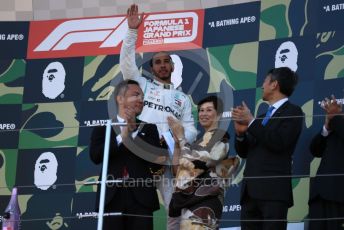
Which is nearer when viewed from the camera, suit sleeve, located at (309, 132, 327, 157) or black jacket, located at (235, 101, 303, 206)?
black jacket, located at (235, 101, 303, 206)

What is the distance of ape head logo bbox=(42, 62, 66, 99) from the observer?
789 cm

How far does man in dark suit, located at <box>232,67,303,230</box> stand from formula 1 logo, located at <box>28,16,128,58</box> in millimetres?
2419

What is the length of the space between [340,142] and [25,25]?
3419mm

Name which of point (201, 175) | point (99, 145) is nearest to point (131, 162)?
point (99, 145)

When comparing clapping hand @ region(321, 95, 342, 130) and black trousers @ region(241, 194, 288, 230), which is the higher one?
clapping hand @ region(321, 95, 342, 130)

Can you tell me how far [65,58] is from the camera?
798 cm

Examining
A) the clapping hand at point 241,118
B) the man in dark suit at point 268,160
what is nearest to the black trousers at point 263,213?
the man in dark suit at point 268,160

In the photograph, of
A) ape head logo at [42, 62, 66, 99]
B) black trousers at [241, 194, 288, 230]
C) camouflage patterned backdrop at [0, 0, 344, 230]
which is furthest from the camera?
ape head logo at [42, 62, 66, 99]

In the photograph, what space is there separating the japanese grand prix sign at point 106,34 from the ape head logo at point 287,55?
73cm

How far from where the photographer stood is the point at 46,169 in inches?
302

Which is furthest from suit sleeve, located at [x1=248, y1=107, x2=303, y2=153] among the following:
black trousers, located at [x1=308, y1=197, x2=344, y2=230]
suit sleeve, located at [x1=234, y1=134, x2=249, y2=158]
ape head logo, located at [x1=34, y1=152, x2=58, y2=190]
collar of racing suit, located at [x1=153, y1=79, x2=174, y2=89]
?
ape head logo, located at [x1=34, y1=152, x2=58, y2=190]

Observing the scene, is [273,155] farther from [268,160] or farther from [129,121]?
[129,121]

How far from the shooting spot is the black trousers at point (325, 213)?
18.9 feet

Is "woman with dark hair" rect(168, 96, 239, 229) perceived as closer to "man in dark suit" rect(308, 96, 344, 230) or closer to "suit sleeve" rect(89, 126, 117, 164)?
"suit sleeve" rect(89, 126, 117, 164)
